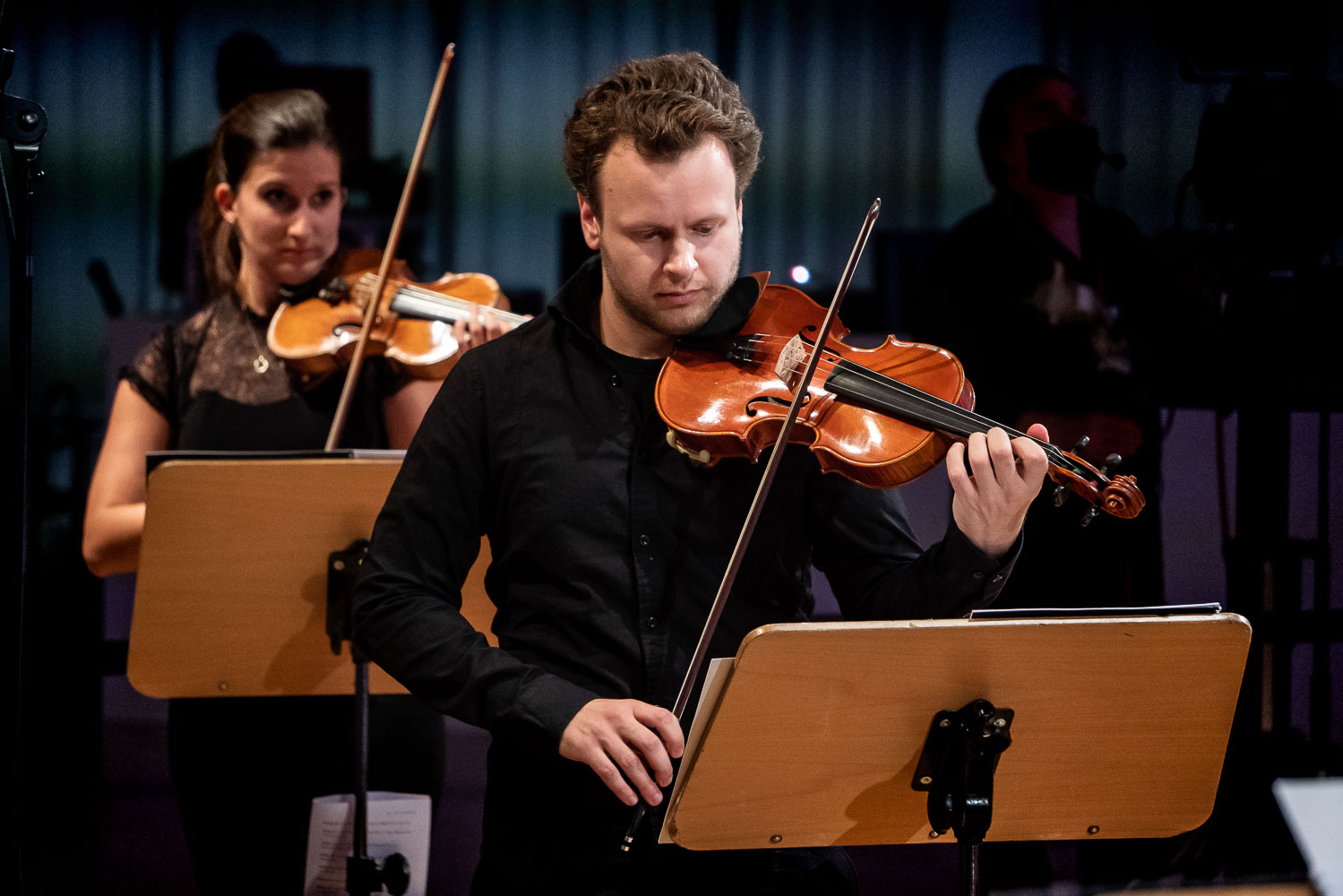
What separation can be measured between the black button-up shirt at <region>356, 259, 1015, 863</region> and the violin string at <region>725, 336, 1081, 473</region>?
105mm

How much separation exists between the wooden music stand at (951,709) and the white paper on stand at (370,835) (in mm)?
927

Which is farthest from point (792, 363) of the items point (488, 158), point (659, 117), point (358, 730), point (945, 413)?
point (488, 158)

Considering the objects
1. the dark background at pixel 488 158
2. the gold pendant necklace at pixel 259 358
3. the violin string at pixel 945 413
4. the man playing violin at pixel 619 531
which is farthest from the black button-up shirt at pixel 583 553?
the dark background at pixel 488 158

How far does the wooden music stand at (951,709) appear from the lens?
106 centimetres

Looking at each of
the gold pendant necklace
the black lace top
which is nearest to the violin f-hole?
the black lace top

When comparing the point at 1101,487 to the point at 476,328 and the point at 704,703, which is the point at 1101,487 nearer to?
the point at 704,703

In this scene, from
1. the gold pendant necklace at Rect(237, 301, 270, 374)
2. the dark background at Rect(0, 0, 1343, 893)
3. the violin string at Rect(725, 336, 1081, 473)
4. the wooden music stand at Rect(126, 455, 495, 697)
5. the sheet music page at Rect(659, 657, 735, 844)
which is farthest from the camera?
the dark background at Rect(0, 0, 1343, 893)

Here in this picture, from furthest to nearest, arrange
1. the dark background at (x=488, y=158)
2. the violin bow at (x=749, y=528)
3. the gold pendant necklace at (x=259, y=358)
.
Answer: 1. the dark background at (x=488, y=158)
2. the gold pendant necklace at (x=259, y=358)
3. the violin bow at (x=749, y=528)

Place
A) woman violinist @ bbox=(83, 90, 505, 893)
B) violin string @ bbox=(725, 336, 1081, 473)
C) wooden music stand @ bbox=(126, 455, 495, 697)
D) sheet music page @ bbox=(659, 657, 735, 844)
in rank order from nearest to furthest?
sheet music page @ bbox=(659, 657, 735, 844) < violin string @ bbox=(725, 336, 1081, 473) < wooden music stand @ bbox=(126, 455, 495, 697) < woman violinist @ bbox=(83, 90, 505, 893)

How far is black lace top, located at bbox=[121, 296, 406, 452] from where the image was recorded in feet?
6.35

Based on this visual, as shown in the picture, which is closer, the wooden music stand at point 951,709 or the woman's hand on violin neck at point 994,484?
the wooden music stand at point 951,709

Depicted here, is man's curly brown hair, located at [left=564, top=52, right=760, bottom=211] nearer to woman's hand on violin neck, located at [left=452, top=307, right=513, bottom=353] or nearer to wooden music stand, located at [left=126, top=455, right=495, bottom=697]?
wooden music stand, located at [left=126, top=455, right=495, bottom=697]

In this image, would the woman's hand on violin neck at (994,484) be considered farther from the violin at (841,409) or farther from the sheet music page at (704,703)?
the sheet music page at (704,703)

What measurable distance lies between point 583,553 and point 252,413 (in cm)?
→ 83
